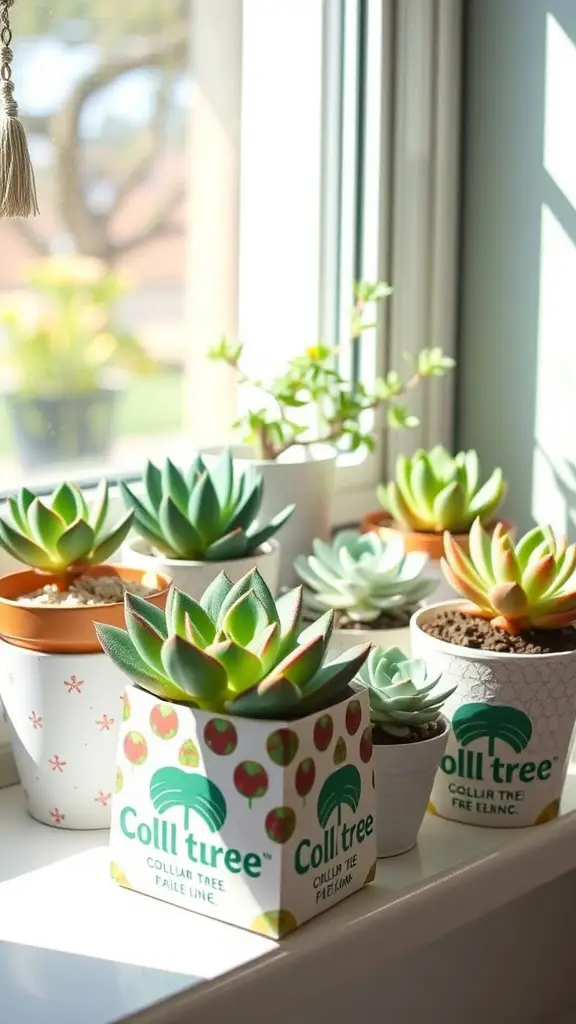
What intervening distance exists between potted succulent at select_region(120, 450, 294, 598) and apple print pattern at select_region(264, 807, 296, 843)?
292 millimetres

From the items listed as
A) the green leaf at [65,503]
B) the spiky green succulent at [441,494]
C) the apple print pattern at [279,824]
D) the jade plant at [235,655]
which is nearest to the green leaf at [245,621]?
the jade plant at [235,655]

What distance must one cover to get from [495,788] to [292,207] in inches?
27.0

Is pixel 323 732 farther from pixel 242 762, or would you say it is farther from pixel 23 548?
pixel 23 548

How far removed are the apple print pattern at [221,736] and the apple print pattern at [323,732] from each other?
47 millimetres

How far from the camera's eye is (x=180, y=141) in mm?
1291

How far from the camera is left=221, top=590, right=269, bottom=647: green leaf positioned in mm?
773

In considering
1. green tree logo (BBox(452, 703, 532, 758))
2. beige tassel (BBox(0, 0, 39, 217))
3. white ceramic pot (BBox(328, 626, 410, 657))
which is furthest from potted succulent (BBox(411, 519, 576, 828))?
beige tassel (BBox(0, 0, 39, 217))

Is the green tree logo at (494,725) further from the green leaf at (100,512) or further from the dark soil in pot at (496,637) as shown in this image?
the green leaf at (100,512)

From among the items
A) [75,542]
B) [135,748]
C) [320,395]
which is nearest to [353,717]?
[135,748]

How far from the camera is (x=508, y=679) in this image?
0.91 metres

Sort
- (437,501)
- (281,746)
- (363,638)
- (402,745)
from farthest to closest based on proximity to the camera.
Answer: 1. (437,501)
2. (363,638)
3. (402,745)
4. (281,746)

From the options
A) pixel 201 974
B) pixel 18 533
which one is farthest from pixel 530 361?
pixel 201 974

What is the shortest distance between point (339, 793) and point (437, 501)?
0.45 m

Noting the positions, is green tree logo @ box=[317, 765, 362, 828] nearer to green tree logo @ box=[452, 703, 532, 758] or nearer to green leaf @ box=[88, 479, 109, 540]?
green tree logo @ box=[452, 703, 532, 758]
